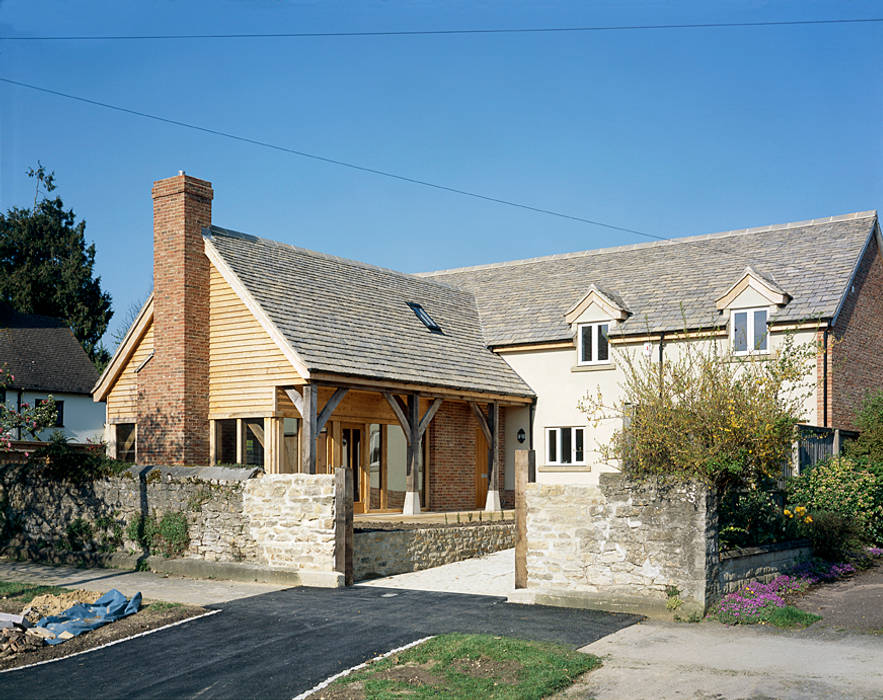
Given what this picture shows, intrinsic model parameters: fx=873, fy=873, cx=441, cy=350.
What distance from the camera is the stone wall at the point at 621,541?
37.6 ft

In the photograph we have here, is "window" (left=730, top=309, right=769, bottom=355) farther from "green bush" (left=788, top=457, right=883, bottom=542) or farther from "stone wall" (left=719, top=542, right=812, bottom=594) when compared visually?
"stone wall" (left=719, top=542, right=812, bottom=594)

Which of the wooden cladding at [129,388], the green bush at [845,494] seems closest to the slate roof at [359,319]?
the wooden cladding at [129,388]

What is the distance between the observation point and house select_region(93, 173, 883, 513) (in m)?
19.7

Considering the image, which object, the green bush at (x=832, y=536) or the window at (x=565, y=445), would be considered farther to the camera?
the window at (x=565, y=445)

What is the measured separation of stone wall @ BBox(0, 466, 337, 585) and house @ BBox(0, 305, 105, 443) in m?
24.1

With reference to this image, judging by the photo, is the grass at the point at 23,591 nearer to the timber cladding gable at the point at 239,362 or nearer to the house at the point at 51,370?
the timber cladding gable at the point at 239,362

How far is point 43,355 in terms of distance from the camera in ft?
141

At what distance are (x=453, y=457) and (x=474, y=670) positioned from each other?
51.4 feet

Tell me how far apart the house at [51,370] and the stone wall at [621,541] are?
34069mm

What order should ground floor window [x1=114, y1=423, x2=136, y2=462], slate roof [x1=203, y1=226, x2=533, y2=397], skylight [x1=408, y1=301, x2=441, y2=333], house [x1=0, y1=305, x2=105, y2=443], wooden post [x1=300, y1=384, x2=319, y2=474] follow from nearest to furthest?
wooden post [x1=300, y1=384, x2=319, y2=474] < slate roof [x1=203, y1=226, x2=533, y2=397] < ground floor window [x1=114, y1=423, x2=136, y2=462] < skylight [x1=408, y1=301, x2=441, y2=333] < house [x1=0, y1=305, x2=105, y2=443]

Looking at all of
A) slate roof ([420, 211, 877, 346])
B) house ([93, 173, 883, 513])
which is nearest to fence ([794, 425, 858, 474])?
house ([93, 173, 883, 513])

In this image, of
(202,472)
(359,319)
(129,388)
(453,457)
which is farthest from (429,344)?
(202,472)

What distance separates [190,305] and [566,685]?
13.9 metres

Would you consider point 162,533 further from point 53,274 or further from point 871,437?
point 53,274
